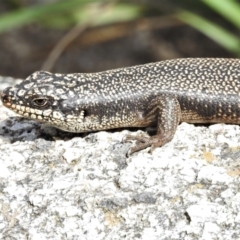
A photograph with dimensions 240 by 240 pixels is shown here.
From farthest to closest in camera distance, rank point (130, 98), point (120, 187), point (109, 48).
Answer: point (109, 48) < point (130, 98) < point (120, 187)

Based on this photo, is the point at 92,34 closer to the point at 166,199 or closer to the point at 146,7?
the point at 146,7

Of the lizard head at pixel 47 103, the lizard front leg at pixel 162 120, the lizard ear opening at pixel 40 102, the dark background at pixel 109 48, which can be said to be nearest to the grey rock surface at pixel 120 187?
the lizard front leg at pixel 162 120

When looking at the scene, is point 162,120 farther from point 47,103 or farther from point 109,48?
point 109,48

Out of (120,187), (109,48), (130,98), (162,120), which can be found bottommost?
(120,187)

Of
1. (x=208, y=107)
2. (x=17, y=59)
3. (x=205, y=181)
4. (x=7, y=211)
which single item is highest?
(x=17, y=59)


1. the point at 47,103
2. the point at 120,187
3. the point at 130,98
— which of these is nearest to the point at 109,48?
the point at 130,98

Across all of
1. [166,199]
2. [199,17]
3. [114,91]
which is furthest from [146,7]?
[166,199]

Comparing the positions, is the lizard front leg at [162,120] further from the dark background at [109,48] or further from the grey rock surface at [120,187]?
the dark background at [109,48]
